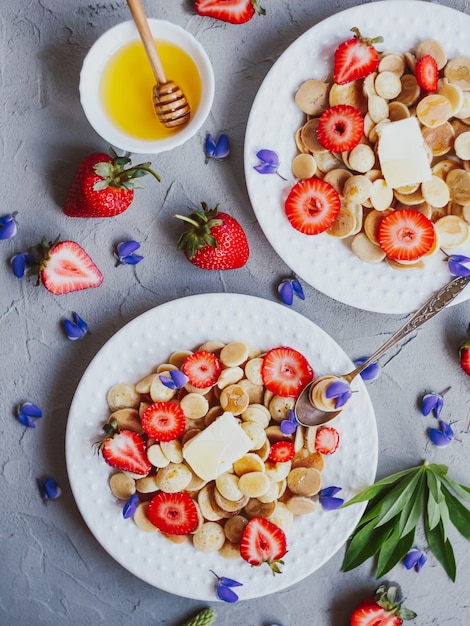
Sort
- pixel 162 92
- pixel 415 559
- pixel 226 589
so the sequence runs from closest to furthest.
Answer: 1. pixel 162 92
2. pixel 226 589
3. pixel 415 559

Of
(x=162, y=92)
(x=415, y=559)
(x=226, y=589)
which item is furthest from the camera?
(x=415, y=559)

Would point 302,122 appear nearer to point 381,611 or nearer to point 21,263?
point 21,263

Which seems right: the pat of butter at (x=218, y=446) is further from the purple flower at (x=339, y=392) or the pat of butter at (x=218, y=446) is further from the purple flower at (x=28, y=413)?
the purple flower at (x=28, y=413)

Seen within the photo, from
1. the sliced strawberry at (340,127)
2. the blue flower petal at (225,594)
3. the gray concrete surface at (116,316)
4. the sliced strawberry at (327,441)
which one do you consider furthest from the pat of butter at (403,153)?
the blue flower petal at (225,594)

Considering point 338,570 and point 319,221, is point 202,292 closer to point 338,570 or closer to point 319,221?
point 319,221

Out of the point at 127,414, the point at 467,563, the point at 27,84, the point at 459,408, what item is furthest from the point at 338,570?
the point at 27,84

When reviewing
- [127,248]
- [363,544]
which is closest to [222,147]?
[127,248]

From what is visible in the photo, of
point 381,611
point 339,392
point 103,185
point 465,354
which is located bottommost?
point 381,611

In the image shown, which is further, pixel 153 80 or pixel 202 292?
pixel 202 292
